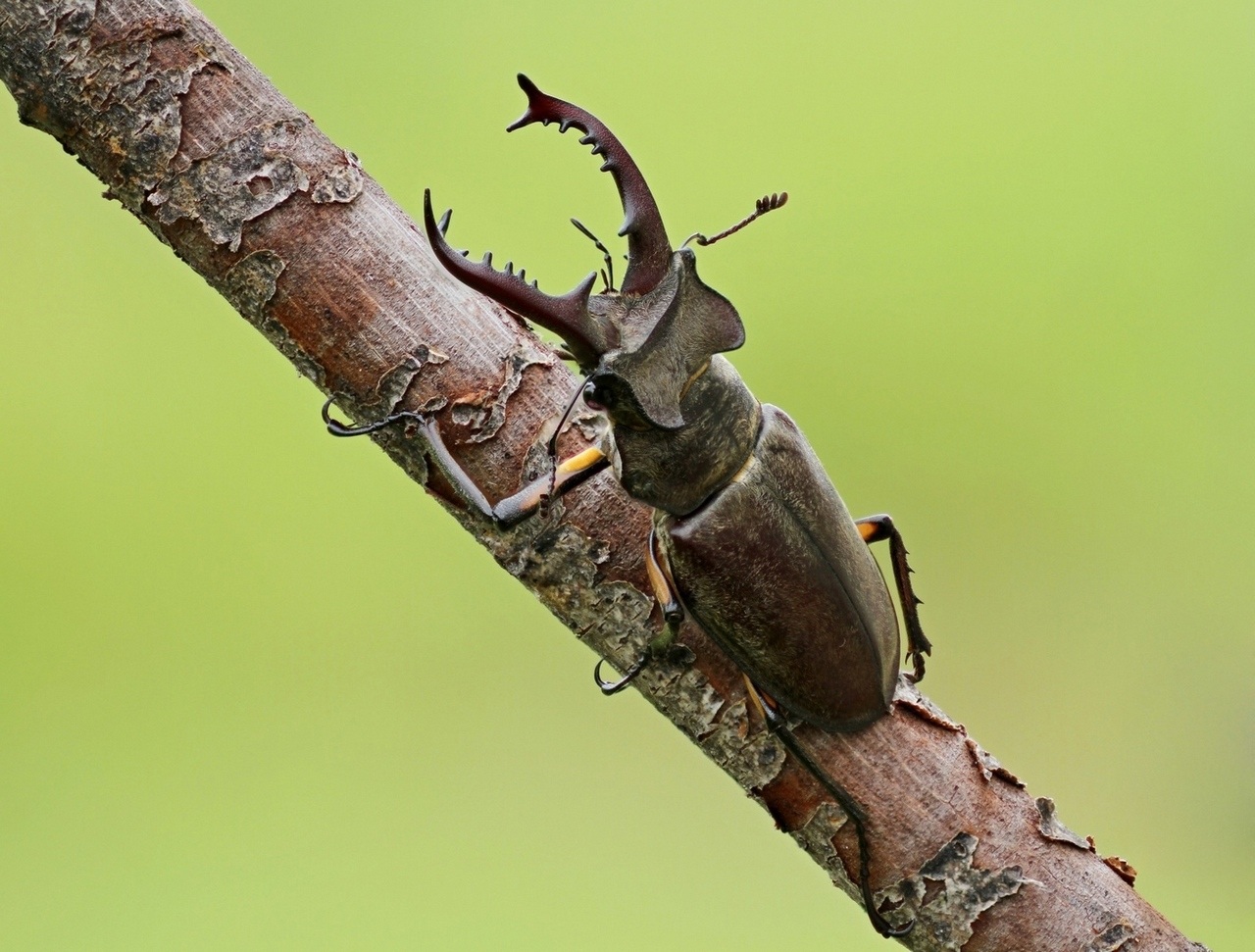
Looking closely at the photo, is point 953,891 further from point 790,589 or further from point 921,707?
point 790,589

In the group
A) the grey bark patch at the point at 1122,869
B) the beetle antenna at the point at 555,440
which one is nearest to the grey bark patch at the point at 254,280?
the beetle antenna at the point at 555,440

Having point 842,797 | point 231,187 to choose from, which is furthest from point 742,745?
point 231,187

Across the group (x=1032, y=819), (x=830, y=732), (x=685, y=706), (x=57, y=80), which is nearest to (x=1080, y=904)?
(x=1032, y=819)

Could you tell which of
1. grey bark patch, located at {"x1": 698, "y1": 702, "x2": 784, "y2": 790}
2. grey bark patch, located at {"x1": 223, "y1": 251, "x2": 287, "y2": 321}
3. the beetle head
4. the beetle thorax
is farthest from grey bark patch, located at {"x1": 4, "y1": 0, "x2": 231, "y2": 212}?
grey bark patch, located at {"x1": 698, "y1": 702, "x2": 784, "y2": 790}

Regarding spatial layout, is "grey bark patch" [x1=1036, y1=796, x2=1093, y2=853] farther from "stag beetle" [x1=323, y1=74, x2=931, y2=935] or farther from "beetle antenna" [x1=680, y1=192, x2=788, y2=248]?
"beetle antenna" [x1=680, y1=192, x2=788, y2=248]

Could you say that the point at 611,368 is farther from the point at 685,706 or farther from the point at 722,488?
the point at 685,706

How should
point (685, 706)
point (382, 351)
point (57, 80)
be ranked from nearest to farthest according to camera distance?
point (57, 80) < point (382, 351) < point (685, 706)
